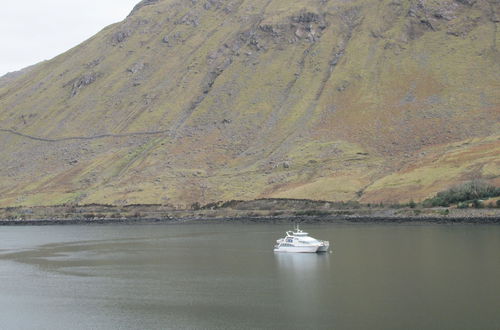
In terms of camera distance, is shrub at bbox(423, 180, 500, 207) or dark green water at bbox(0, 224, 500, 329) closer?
dark green water at bbox(0, 224, 500, 329)

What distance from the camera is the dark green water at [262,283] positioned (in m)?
42.9

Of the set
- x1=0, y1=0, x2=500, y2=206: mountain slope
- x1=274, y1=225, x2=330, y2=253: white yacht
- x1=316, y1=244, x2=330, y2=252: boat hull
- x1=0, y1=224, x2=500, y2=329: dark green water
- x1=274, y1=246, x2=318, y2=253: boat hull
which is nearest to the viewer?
x1=0, y1=224, x2=500, y2=329: dark green water

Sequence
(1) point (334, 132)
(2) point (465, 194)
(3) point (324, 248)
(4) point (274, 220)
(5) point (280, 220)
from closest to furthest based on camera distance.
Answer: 1. (3) point (324, 248)
2. (2) point (465, 194)
3. (5) point (280, 220)
4. (4) point (274, 220)
5. (1) point (334, 132)

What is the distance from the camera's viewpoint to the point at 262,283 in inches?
2212

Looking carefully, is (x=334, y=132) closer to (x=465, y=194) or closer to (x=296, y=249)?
(x=465, y=194)

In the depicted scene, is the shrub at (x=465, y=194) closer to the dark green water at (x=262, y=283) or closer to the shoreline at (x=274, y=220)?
the shoreline at (x=274, y=220)

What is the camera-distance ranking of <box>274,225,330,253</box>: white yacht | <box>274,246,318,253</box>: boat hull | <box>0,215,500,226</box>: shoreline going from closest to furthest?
<box>274,225,330,253</box>: white yacht < <box>274,246,318,253</box>: boat hull < <box>0,215,500,226</box>: shoreline

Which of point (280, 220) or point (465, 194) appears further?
point (280, 220)

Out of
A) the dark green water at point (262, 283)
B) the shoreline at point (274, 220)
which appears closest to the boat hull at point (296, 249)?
the dark green water at point (262, 283)

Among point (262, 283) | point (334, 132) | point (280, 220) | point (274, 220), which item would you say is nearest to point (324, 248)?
point (262, 283)

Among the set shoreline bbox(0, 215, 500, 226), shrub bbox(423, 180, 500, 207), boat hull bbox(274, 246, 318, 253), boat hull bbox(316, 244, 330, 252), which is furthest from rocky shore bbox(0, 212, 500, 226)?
boat hull bbox(274, 246, 318, 253)

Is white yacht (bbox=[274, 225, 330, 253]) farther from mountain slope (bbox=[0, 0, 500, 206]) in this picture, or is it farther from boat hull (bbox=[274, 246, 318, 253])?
mountain slope (bbox=[0, 0, 500, 206])

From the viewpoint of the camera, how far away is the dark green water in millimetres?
42906

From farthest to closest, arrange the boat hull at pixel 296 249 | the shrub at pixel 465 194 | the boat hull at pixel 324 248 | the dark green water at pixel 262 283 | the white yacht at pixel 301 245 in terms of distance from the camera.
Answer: the shrub at pixel 465 194 → the boat hull at pixel 296 249 → the white yacht at pixel 301 245 → the boat hull at pixel 324 248 → the dark green water at pixel 262 283
